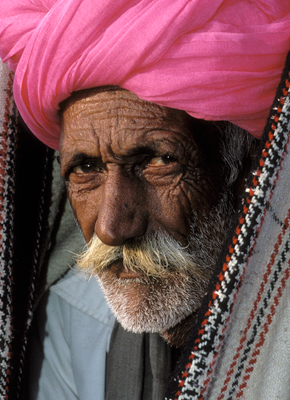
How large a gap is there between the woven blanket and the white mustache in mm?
322

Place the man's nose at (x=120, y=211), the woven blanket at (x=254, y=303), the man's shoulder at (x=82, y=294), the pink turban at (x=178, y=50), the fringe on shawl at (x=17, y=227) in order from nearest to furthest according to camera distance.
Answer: the woven blanket at (x=254, y=303) → the pink turban at (x=178, y=50) → the man's nose at (x=120, y=211) → the fringe on shawl at (x=17, y=227) → the man's shoulder at (x=82, y=294)

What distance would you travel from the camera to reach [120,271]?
59.7 inches

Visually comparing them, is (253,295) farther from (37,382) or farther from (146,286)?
(37,382)

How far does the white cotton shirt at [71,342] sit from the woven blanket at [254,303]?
87 centimetres

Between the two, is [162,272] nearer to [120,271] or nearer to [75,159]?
[120,271]

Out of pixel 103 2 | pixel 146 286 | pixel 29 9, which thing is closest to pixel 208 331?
pixel 146 286

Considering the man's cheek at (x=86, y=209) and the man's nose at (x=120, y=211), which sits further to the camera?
the man's cheek at (x=86, y=209)

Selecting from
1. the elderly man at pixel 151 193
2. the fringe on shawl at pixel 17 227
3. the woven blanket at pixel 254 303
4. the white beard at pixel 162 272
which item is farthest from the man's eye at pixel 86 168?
the woven blanket at pixel 254 303

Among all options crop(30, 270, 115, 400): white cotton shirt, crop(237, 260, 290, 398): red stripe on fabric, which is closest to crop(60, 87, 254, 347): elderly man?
crop(237, 260, 290, 398): red stripe on fabric

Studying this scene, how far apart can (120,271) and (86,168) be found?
38 cm

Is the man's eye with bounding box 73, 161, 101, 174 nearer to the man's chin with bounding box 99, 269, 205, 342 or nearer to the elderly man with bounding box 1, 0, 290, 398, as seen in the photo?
the elderly man with bounding box 1, 0, 290, 398

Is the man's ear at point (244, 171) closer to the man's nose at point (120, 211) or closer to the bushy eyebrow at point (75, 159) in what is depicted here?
the man's nose at point (120, 211)

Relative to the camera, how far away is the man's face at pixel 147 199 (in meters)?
1.41

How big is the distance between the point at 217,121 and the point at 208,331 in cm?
70
